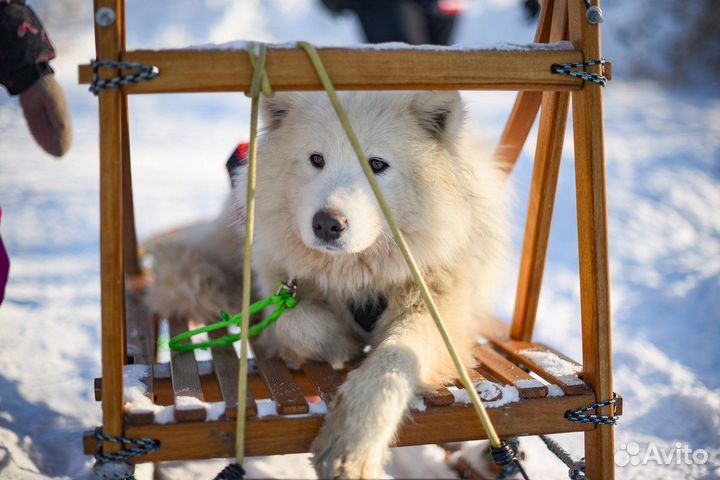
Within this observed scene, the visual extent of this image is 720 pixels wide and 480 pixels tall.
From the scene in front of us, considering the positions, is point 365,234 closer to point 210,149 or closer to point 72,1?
point 210,149

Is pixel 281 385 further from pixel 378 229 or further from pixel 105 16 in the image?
pixel 105 16

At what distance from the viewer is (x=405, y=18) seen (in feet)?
12.4

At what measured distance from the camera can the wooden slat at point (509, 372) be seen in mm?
Result: 1743

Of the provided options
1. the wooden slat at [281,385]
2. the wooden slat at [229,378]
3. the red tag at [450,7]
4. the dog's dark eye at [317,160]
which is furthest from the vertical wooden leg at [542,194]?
the red tag at [450,7]


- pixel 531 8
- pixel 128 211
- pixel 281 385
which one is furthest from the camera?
pixel 531 8

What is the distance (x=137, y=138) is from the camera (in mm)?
7449

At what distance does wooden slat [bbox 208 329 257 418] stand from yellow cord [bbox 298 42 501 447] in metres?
0.55

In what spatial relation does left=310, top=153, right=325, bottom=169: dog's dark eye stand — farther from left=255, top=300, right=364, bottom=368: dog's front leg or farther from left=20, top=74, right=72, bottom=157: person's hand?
left=20, top=74, right=72, bottom=157: person's hand

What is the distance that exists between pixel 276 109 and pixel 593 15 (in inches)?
39.8

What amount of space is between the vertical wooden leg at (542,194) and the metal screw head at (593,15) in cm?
21

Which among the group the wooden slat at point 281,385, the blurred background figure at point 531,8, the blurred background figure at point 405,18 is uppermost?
the blurred background figure at point 405,18

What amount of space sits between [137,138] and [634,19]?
27.7 feet

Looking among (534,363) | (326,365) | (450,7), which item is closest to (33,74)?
(326,365)

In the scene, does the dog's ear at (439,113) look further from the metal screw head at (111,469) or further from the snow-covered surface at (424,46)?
the metal screw head at (111,469)
